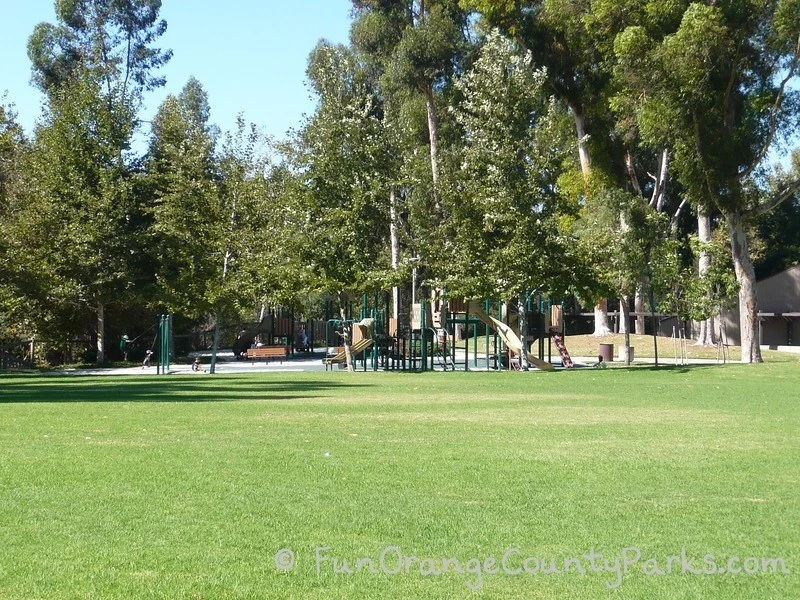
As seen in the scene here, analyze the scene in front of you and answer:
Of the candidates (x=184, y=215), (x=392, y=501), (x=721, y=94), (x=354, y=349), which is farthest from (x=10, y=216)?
(x=392, y=501)

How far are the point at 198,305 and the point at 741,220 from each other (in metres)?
20.6

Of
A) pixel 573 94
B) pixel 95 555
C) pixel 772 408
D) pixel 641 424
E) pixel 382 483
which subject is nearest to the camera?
pixel 95 555

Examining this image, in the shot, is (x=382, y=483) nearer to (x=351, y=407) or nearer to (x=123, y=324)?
(x=351, y=407)

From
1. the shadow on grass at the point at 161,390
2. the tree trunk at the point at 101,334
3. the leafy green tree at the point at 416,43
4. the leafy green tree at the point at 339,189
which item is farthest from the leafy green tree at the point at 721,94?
the tree trunk at the point at 101,334

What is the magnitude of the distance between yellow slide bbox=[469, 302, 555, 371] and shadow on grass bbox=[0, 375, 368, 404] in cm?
1128

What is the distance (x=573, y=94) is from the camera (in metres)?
51.3

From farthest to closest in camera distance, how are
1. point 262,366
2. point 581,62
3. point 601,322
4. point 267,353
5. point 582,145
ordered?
point 601,322 → point 582,145 → point 581,62 → point 267,353 → point 262,366

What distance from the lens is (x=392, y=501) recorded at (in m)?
9.11

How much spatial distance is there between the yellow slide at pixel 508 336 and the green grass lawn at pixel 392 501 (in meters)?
21.1

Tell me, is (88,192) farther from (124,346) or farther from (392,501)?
(392,501)

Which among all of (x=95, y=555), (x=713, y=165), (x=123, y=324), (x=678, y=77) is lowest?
(x=95, y=555)

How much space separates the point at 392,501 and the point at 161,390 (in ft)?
59.2

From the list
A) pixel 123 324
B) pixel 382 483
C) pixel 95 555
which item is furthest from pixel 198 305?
pixel 95 555

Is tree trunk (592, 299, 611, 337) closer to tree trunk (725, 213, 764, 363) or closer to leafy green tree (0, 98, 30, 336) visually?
tree trunk (725, 213, 764, 363)
